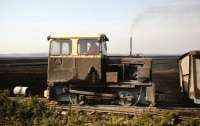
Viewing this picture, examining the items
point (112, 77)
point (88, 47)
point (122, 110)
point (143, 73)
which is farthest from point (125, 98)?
point (88, 47)

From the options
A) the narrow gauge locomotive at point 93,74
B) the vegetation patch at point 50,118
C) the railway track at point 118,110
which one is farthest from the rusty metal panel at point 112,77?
the vegetation patch at point 50,118

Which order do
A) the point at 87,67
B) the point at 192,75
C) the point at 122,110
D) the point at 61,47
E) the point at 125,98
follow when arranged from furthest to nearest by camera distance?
the point at 61,47
the point at 125,98
the point at 87,67
the point at 192,75
the point at 122,110

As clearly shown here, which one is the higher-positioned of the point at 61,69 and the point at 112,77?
the point at 61,69

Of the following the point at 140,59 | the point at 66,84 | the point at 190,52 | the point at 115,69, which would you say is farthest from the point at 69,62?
the point at 190,52

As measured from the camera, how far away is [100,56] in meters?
15.5

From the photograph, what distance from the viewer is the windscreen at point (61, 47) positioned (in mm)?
15766

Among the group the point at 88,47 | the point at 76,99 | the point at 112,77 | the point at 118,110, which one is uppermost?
the point at 88,47

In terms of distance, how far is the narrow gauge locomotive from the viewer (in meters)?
15.5

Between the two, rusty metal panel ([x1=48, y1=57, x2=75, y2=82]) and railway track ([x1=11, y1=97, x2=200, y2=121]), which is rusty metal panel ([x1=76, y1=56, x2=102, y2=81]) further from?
railway track ([x1=11, y1=97, x2=200, y2=121])

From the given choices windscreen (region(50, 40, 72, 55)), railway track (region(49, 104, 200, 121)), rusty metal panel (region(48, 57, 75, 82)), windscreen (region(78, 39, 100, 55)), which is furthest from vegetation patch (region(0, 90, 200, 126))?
windscreen (region(50, 40, 72, 55))

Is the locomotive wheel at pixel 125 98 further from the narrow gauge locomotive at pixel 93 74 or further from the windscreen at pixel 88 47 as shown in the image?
the windscreen at pixel 88 47

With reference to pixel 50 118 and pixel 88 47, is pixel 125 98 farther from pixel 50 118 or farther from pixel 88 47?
pixel 50 118

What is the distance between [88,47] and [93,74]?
1.18 meters

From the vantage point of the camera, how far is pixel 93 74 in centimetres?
1556
